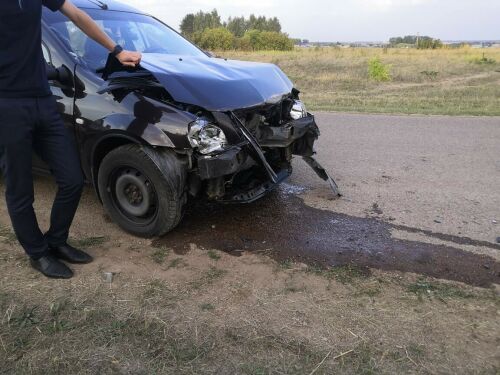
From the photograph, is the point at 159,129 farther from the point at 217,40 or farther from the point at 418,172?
the point at 217,40

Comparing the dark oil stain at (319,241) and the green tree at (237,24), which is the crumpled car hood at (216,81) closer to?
the dark oil stain at (319,241)

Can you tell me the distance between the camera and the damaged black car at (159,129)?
11.8ft

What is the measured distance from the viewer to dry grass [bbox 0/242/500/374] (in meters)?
2.51

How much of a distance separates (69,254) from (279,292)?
1590mm

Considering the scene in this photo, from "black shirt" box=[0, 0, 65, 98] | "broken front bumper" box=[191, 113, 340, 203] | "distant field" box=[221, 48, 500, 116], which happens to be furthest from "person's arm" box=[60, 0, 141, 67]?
"distant field" box=[221, 48, 500, 116]

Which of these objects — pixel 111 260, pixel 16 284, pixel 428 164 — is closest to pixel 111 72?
pixel 111 260

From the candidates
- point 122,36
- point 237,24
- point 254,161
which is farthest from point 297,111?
point 237,24

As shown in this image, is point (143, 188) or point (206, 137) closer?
point (206, 137)

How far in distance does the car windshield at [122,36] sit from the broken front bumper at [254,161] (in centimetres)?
136

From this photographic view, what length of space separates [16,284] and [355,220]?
288 cm

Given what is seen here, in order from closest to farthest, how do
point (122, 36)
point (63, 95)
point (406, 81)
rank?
point (63, 95) → point (122, 36) → point (406, 81)

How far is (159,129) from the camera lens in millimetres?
3572

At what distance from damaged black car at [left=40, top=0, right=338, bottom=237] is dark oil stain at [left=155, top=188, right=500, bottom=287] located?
364mm

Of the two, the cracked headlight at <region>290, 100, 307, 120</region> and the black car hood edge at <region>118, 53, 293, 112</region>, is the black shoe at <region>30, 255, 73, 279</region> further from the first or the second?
the cracked headlight at <region>290, 100, 307, 120</region>
